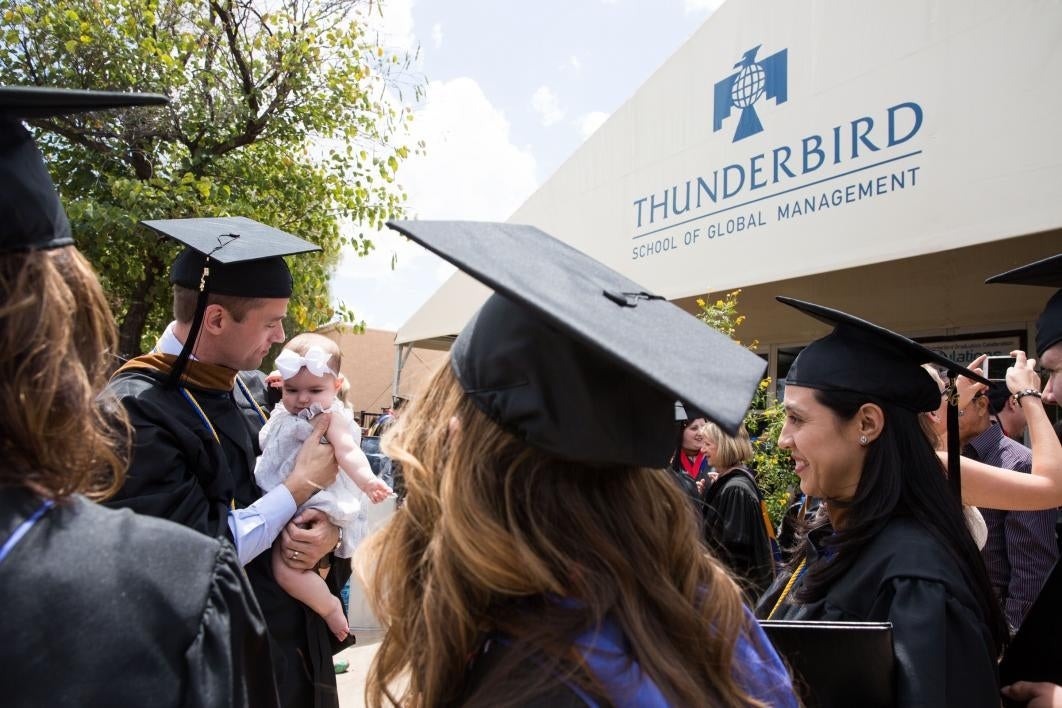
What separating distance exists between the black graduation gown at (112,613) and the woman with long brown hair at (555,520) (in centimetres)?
26

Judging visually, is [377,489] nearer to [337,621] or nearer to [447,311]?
[337,621]

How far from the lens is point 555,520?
3.10 ft

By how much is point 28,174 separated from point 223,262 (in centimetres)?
128

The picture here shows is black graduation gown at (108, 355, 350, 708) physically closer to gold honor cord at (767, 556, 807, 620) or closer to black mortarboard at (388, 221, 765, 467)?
black mortarboard at (388, 221, 765, 467)

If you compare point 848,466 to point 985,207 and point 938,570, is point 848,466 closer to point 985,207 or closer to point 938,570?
point 938,570

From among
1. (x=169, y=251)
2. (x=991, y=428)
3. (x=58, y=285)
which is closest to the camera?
(x=58, y=285)

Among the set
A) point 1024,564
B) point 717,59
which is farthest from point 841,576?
point 717,59

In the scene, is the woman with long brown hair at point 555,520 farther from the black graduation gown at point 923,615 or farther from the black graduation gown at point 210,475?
the black graduation gown at point 210,475

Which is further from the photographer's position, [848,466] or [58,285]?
[848,466]

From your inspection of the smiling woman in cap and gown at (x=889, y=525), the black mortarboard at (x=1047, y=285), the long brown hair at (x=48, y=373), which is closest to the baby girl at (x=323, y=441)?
the smiling woman in cap and gown at (x=889, y=525)

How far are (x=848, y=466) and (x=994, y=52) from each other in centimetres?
450

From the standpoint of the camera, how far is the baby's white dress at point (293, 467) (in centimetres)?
243

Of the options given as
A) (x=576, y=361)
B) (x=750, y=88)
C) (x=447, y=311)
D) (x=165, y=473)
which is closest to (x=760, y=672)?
(x=576, y=361)

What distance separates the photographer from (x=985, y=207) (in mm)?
4930
